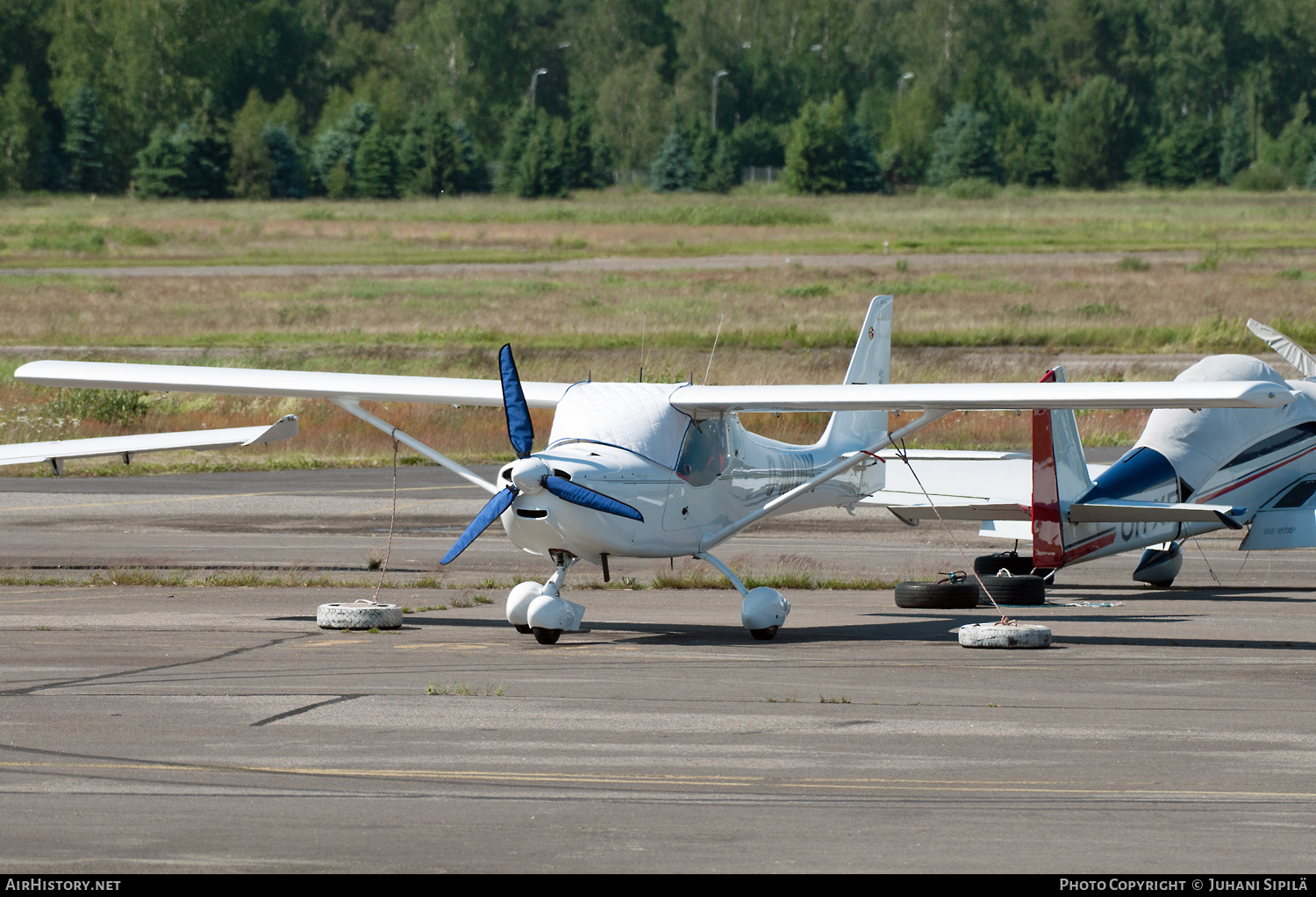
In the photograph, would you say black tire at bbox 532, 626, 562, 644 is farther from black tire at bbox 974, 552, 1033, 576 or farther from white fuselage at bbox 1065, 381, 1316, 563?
white fuselage at bbox 1065, 381, 1316, 563

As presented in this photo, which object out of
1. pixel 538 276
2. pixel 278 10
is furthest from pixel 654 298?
pixel 278 10

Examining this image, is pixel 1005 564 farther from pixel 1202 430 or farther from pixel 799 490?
pixel 799 490

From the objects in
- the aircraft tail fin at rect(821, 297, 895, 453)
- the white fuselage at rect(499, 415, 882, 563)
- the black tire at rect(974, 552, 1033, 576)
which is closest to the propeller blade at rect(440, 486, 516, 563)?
the white fuselage at rect(499, 415, 882, 563)

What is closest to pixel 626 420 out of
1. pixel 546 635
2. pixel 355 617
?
pixel 546 635

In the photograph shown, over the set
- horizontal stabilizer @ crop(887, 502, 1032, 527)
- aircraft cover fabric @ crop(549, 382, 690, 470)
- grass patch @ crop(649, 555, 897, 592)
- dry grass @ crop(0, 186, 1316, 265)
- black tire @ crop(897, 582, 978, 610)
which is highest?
aircraft cover fabric @ crop(549, 382, 690, 470)

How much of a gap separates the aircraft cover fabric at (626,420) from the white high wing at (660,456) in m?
0.01

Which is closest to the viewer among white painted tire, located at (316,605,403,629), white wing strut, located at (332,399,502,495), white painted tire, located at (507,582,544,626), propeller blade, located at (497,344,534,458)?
propeller blade, located at (497,344,534,458)

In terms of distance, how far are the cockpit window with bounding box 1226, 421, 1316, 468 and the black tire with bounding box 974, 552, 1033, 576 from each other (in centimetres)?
287

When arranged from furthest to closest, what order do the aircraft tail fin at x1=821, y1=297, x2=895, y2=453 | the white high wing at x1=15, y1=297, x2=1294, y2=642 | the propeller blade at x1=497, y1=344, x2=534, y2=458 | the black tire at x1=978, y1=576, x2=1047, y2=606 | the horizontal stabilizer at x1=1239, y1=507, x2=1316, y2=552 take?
the horizontal stabilizer at x1=1239, y1=507, x2=1316, y2=552, the aircraft tail fin at x1=821, y1=297, x2=895, y2=453, the black tire at x1=978, y1=576, x2=1047, y2=606, the propeller blade at x1=497, y1=344, x2=534, y2=458, the white high wing at x1=15, y1=297, x2=1294, y2=642

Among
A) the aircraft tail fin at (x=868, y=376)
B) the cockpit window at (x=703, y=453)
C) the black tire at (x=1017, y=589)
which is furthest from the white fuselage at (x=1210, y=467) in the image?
the cockpit window at (x=703, y=453)

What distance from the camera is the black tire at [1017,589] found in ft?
56.1

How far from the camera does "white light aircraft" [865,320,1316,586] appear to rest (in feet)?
55.7

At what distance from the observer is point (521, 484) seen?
13438 mm

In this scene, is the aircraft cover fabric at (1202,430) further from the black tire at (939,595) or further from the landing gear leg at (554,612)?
the landing gear leg at (554,612)
